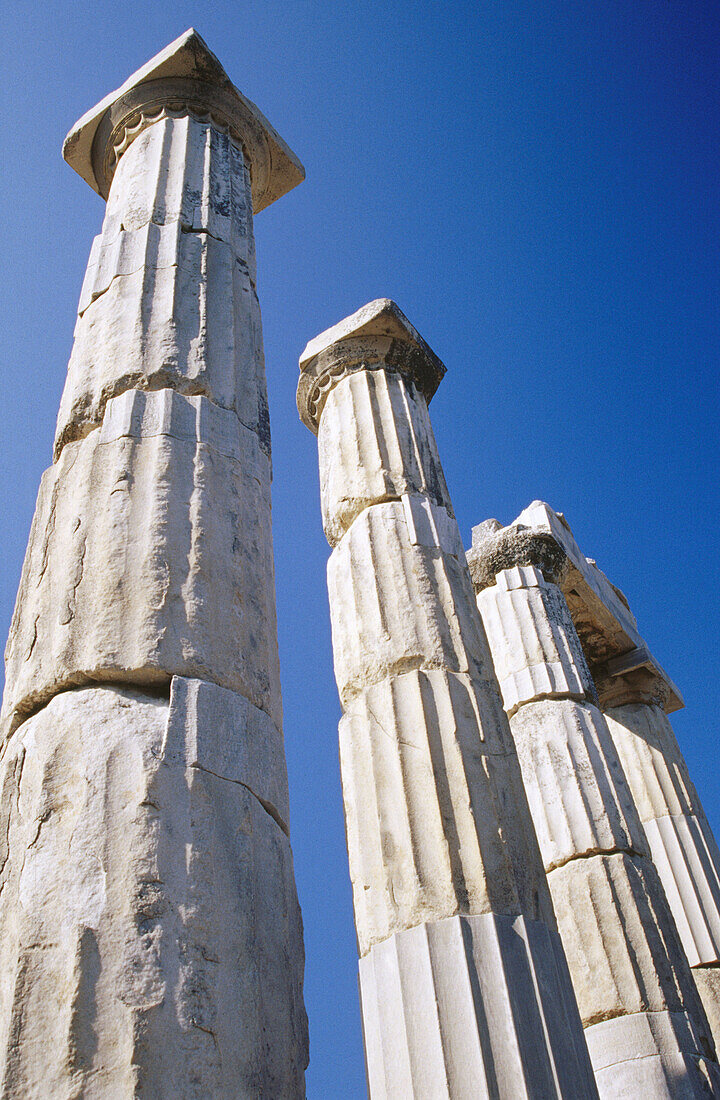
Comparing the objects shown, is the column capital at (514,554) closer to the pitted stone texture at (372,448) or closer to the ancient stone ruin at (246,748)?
the ancient stone ruin at (246,748)

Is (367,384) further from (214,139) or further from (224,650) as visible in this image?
(224,650)

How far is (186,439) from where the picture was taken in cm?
456

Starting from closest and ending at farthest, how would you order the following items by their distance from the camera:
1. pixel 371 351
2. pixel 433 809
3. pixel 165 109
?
pixel 433 809 < pixel 165 109 < pixel 371 351

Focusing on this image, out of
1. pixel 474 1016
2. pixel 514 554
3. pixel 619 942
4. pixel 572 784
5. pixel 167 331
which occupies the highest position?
pixel 514 554

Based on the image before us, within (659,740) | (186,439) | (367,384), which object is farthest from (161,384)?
(659,740)

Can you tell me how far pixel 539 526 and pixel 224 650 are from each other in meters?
8.38

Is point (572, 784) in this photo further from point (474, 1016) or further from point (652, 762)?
point (474, 1016)

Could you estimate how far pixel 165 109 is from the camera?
707cm

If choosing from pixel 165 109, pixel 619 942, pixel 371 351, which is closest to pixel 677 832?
pixel 619 942

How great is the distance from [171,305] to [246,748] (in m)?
2.80

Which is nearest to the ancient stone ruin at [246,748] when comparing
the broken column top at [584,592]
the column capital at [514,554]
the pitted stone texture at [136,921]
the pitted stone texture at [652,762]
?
the pitted stone texture at [136,921]

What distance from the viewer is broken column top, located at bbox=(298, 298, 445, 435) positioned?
9.28 metres

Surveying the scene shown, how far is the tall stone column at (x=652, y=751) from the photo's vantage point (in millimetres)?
10539

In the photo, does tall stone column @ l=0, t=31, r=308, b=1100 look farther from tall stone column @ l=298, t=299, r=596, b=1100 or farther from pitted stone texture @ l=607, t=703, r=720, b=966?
pitted stone texture @ l=607, t=703, r=720, b=966
